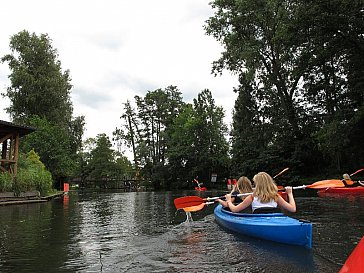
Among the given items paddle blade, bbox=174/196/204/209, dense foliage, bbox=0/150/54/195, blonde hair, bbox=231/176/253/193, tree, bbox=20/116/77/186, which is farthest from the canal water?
tree, bbox=20/116/77/186

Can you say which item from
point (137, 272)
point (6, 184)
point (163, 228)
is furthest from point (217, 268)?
point (6, 184)

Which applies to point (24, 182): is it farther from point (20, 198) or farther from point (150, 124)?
point (150, 124)

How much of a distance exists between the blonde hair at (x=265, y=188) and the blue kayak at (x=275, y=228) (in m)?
0.32

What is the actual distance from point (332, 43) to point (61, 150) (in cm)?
2325

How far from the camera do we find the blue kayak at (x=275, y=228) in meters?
5.87

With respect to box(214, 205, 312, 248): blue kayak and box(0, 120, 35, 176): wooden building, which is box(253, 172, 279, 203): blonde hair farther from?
box(0, 120, 35, 176): wooden building

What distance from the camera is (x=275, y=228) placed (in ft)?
20.1

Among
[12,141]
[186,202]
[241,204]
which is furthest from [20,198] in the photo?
[241,204]

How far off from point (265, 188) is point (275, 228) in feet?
2.65

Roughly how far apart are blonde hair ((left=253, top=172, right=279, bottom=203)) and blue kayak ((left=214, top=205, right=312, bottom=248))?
0.32 metres

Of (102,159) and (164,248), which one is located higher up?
(102,159)

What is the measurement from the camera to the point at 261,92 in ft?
127

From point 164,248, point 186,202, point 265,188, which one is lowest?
point 164,248

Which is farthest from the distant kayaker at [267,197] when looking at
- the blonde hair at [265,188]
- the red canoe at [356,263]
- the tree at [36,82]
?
the tree at [36,82]
